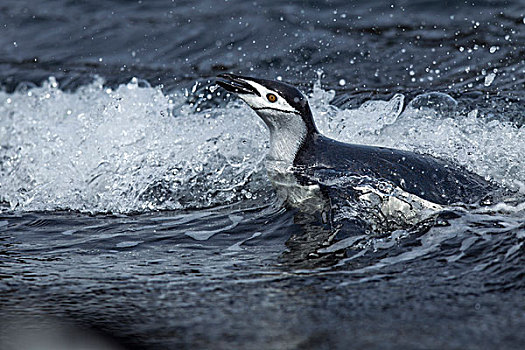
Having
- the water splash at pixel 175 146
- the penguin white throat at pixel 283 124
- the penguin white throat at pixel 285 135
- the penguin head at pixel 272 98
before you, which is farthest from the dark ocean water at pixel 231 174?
the penguin head at pixel 272 98

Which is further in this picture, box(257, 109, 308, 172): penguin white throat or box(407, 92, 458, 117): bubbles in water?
box(407, 92, 458, 117): bubbles in water

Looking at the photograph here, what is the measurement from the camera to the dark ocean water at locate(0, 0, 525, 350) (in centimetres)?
283

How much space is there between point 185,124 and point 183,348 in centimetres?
359

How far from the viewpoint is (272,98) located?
4348mm

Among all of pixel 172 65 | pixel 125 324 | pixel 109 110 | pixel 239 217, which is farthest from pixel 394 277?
pixel 172 65

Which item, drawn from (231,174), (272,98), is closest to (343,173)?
(272,98)

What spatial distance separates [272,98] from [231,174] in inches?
39.6

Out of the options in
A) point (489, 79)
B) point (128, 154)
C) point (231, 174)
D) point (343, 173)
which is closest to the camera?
point (343, 173)

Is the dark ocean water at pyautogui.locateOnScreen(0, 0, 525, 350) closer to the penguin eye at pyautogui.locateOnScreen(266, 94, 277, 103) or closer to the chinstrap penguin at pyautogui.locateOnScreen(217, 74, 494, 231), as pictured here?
the chinstrap penguin at pyautogui.locateOnScreen(217, 74, 494, 231)

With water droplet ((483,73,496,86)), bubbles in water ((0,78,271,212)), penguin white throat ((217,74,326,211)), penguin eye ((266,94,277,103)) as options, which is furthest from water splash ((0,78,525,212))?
penguin eye ((266,94,277,103))

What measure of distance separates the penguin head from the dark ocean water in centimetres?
51

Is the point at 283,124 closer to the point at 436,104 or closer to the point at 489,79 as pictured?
the point at 436,104

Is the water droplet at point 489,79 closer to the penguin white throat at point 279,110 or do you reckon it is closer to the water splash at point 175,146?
the water splash at point 175,146

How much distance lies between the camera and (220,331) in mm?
2717
